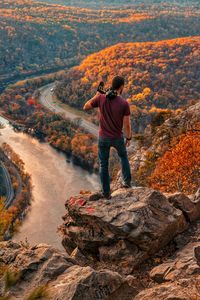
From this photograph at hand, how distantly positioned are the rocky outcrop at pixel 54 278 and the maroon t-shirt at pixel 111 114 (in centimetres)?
416

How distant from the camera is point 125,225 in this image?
14289 mm

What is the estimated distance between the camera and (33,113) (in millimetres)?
125438

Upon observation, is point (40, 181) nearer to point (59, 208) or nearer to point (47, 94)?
point (59, 208)

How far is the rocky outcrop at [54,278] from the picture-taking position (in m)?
11.1

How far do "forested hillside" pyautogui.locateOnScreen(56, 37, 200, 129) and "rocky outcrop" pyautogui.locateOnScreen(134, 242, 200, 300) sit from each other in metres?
99.5

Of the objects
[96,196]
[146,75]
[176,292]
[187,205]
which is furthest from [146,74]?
[176,292]

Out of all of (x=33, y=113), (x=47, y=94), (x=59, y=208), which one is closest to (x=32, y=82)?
(x=47, y=94)

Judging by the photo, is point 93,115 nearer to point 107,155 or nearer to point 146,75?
point 146,75

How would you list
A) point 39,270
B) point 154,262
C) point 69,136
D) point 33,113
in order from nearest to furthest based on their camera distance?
point 39,270 → point 154,262 → point 69,136 → point 33,113

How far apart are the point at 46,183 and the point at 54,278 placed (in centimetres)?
7462

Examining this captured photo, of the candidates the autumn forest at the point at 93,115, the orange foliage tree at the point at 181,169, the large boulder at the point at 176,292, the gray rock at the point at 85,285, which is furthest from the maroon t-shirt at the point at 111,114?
the orange foliage tree at the point at 181,169

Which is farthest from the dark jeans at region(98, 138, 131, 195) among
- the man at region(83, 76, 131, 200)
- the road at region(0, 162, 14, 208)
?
the road at region(0, 162, 14, 208)

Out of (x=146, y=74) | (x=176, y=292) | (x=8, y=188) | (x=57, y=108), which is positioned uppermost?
(x=176, y=292)

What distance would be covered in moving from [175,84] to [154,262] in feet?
423
